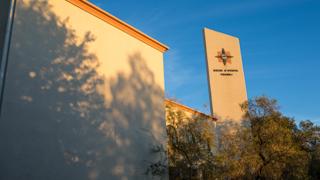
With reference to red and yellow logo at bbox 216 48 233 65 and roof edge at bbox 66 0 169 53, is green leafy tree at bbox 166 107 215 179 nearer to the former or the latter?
roof edge at bbox 66 0 169 53

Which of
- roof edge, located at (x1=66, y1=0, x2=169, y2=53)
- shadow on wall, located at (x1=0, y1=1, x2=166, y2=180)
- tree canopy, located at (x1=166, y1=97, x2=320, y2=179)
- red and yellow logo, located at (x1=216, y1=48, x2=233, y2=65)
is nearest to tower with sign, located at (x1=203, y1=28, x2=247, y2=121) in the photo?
red and yellow logo, located at (x1=216, y1=48, x2=233, y2=65)

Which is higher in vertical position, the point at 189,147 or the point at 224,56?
the point at 224,56

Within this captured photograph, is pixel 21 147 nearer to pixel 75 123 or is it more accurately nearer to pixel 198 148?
pixel 75 123

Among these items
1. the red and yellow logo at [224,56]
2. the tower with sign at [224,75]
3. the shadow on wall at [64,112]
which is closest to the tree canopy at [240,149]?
the shadow on wall at [64,112]

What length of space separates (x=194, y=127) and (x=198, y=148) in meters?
1.81

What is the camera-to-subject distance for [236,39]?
28094 millimetres

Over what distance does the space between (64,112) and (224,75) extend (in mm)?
16697

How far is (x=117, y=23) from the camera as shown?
50.7ft

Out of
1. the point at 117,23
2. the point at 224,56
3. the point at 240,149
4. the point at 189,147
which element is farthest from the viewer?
the point at 224,56

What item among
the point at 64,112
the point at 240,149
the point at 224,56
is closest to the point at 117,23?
the point at 64,112

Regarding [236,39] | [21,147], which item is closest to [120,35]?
[21,147]

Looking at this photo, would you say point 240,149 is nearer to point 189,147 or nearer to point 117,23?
point 189,147

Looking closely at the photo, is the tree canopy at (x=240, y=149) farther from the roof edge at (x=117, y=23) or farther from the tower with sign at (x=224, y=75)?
the tower with sign at (x=224, y=75)

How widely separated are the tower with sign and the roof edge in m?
8.57
